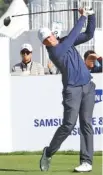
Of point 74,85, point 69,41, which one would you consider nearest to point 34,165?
point 74,85

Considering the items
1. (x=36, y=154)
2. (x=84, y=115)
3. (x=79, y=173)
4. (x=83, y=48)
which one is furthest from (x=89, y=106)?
(x=83, y=48)

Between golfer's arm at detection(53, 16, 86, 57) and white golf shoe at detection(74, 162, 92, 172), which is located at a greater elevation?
Result: golfer's arm at detection(53, 16, 86, 57)

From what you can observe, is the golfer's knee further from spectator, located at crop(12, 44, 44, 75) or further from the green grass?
spectator, located at crop(12, 44, 44, 75)

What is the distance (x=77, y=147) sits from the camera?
12.8 meters

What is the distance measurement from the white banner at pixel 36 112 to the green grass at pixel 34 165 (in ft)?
2.04

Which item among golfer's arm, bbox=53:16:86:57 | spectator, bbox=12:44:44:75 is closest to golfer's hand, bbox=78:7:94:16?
golfer's arm, bbox=53:16:86:57

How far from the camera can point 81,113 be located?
9531 mm

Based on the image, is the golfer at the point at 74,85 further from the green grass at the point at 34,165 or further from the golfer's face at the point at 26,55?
the golfer's face at the point at 26,55

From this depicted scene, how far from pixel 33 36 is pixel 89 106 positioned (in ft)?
59.9

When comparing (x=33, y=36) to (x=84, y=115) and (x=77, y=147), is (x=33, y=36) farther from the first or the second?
(x=84, y=115)

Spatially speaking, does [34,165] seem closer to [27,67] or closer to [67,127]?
[67,127]

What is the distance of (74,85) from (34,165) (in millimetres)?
1781

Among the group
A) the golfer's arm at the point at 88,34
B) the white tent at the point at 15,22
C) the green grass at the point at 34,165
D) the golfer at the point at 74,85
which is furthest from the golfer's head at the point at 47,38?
the white tent at the point at 15,22

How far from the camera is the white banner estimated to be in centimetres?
1282
